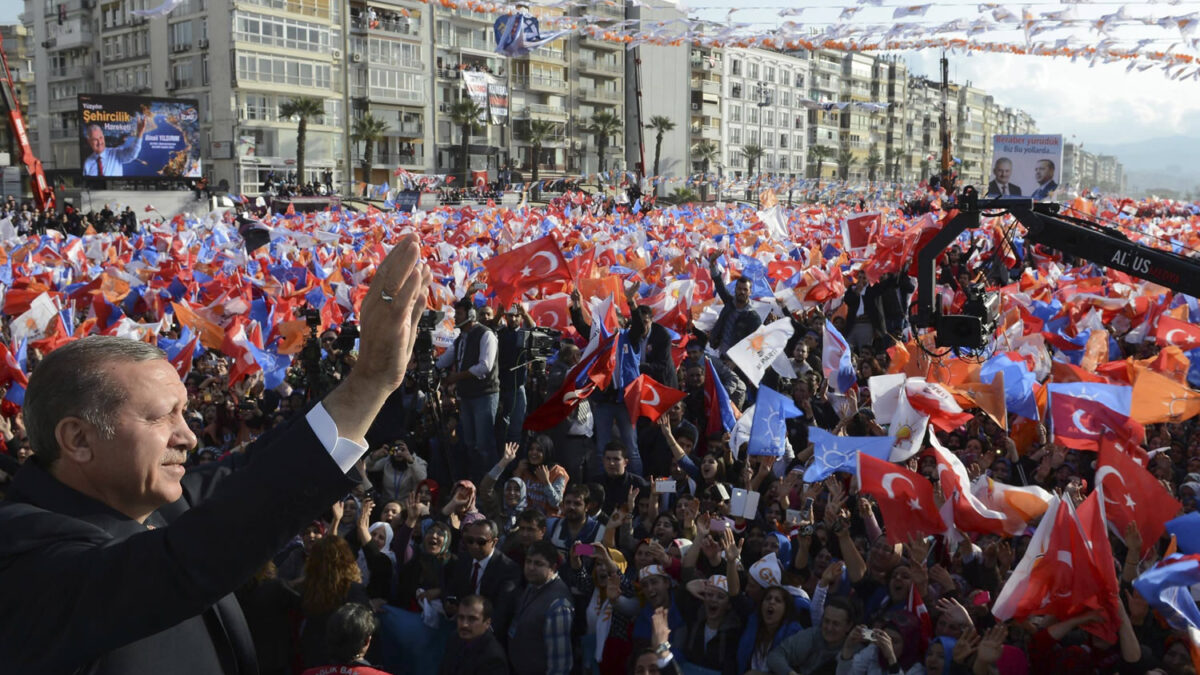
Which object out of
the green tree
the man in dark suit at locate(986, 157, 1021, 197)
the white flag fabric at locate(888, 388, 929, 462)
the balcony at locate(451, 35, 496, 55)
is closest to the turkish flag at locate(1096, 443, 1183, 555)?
the white flag fabric at locate(888, 388, 929, 462)

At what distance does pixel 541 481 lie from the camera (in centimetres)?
796

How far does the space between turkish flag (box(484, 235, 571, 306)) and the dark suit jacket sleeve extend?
10.6 meters

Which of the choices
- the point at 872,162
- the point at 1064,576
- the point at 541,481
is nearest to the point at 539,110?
the point at 872,162

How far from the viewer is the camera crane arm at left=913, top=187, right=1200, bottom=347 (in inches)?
307

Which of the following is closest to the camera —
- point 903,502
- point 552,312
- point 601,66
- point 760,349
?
point 903,502

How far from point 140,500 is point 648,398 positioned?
23.8 ft

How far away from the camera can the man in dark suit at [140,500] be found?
5.14ft

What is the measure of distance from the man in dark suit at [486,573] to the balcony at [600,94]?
7949 cm

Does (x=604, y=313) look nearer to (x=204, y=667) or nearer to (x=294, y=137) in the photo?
(x=204, y=667)

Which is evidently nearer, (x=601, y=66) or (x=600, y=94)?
(x=601, y=66)

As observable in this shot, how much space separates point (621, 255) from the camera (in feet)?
60.5

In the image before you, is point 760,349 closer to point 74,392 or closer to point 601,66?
point 74,392

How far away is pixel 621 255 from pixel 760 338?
28.1 ft

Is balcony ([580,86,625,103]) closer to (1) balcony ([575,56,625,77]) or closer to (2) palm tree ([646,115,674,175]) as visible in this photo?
(1) balcony ([575,56,625,77])
